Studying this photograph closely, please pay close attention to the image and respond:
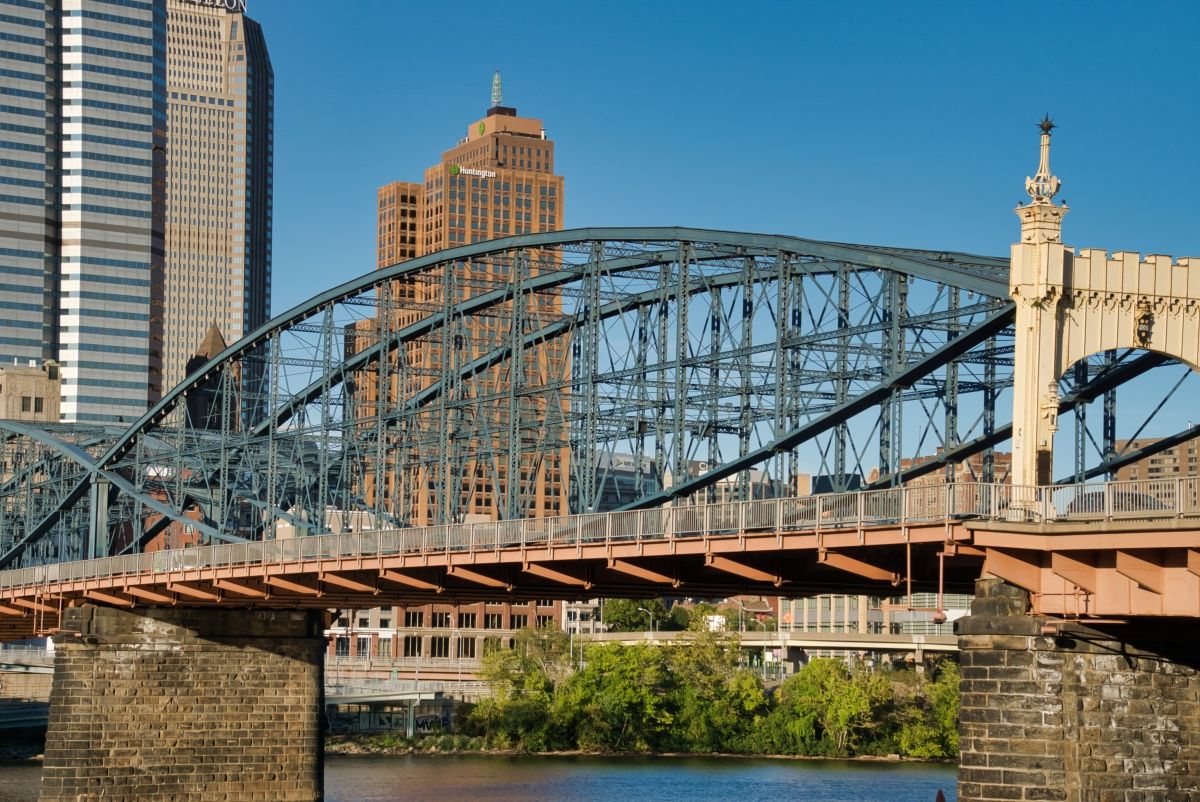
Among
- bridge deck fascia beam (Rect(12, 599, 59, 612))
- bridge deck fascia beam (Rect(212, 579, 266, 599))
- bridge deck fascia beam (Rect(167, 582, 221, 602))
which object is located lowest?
bridge deck fascia beam (Rect(12, 599, 59, 612))

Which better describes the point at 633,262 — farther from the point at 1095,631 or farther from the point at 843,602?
the point at 843,602

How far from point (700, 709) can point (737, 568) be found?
255ft

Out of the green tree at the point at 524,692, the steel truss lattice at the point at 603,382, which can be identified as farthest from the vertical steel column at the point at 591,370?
the green tree at the point at 524,692

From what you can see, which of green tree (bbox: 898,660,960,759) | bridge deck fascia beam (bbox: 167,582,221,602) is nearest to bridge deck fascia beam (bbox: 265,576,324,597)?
bridge deck fascia beam (bbox: 167,582,221,602)

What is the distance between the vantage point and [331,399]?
110 metres

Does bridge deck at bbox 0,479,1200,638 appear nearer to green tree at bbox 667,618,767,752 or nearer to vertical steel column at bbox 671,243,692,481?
vertical steel column at bbox 671,243,692,481

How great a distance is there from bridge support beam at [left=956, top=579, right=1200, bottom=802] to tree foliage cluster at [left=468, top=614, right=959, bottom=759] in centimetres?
8231

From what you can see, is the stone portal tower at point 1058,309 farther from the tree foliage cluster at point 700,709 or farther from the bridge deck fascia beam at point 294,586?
the tree foliage cluster at point 700,709

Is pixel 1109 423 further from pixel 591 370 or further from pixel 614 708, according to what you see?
pixel 614 708

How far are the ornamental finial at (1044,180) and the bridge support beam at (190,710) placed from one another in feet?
156

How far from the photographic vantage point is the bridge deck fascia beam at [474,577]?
225 feet

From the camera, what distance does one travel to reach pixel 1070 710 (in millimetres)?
45312

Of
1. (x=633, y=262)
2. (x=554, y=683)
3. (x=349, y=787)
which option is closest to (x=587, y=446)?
(x=633, y=262)

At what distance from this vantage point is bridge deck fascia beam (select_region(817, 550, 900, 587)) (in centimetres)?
5219
